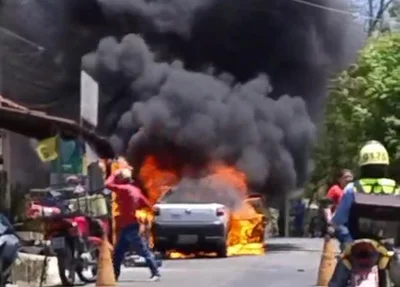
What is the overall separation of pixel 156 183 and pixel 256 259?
655 centimetres

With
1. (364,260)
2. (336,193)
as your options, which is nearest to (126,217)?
(336,193)

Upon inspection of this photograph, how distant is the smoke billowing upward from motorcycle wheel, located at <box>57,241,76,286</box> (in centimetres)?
1469

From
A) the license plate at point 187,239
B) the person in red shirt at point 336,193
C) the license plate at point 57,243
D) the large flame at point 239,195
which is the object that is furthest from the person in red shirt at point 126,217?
the license plate at point 187,239

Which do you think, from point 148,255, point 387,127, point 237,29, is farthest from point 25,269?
point 387,127

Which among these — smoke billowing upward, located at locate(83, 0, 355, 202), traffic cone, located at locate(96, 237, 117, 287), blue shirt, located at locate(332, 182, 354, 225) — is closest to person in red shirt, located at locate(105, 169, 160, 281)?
traffic cone, located at locate(96, 237, 117, 287)

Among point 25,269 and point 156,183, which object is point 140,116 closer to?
point 156,183

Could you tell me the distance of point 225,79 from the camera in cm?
3431

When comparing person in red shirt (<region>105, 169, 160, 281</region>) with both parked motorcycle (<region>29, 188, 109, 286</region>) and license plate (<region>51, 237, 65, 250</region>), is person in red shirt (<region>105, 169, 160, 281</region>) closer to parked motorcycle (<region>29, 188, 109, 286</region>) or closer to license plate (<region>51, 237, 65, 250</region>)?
parked motorcycle (<region>29, 188, 109, 286</region>)

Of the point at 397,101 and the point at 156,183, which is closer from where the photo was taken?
the point at 156,183

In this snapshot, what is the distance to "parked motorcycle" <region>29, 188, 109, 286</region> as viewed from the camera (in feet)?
54.2

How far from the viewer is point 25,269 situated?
674 inches

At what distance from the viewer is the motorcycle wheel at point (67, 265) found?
650 inches

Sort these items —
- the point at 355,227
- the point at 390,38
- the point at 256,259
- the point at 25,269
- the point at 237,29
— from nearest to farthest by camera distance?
the point at 355,227 → the point at 25,269 → the point at 256,259 → the point at 237,29 → the point at 390,38

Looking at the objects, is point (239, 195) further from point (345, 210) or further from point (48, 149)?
point (345, 210)
